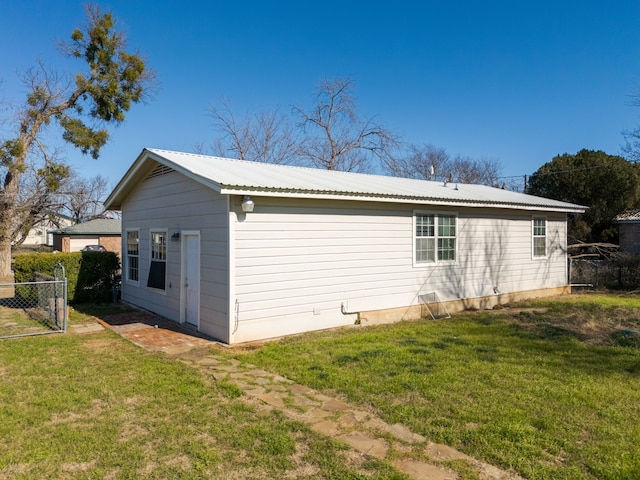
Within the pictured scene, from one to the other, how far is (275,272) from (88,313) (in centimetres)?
564

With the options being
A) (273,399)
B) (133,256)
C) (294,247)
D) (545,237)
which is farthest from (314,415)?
(545,237)

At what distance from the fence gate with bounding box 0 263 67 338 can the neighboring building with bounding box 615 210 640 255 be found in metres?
25.2

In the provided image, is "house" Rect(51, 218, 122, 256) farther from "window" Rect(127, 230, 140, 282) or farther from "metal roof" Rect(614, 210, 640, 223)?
"metal roof" Rect(614, 210, 640, 223)

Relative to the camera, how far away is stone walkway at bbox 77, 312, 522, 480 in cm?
340

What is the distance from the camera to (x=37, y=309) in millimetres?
10828

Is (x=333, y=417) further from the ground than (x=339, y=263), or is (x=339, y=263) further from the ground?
(x=339, y=263)

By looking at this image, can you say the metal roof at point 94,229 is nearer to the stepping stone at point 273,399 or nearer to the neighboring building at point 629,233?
the stepping stone at point 273,399

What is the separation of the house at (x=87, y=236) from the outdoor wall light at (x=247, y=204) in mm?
23052

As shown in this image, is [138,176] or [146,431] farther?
[138,176]

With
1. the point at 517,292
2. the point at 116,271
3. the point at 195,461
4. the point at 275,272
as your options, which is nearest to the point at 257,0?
the point at 116,271

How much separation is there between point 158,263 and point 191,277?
1667 mm

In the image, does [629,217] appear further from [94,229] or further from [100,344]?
[94,229]

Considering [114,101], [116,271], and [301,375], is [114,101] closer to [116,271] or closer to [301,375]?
[116,271]

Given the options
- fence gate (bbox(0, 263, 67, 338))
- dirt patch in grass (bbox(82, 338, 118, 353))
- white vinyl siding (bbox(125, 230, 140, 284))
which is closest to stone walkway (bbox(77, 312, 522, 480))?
dirt patch in grass (bbox(82, 338, 118, 353))
